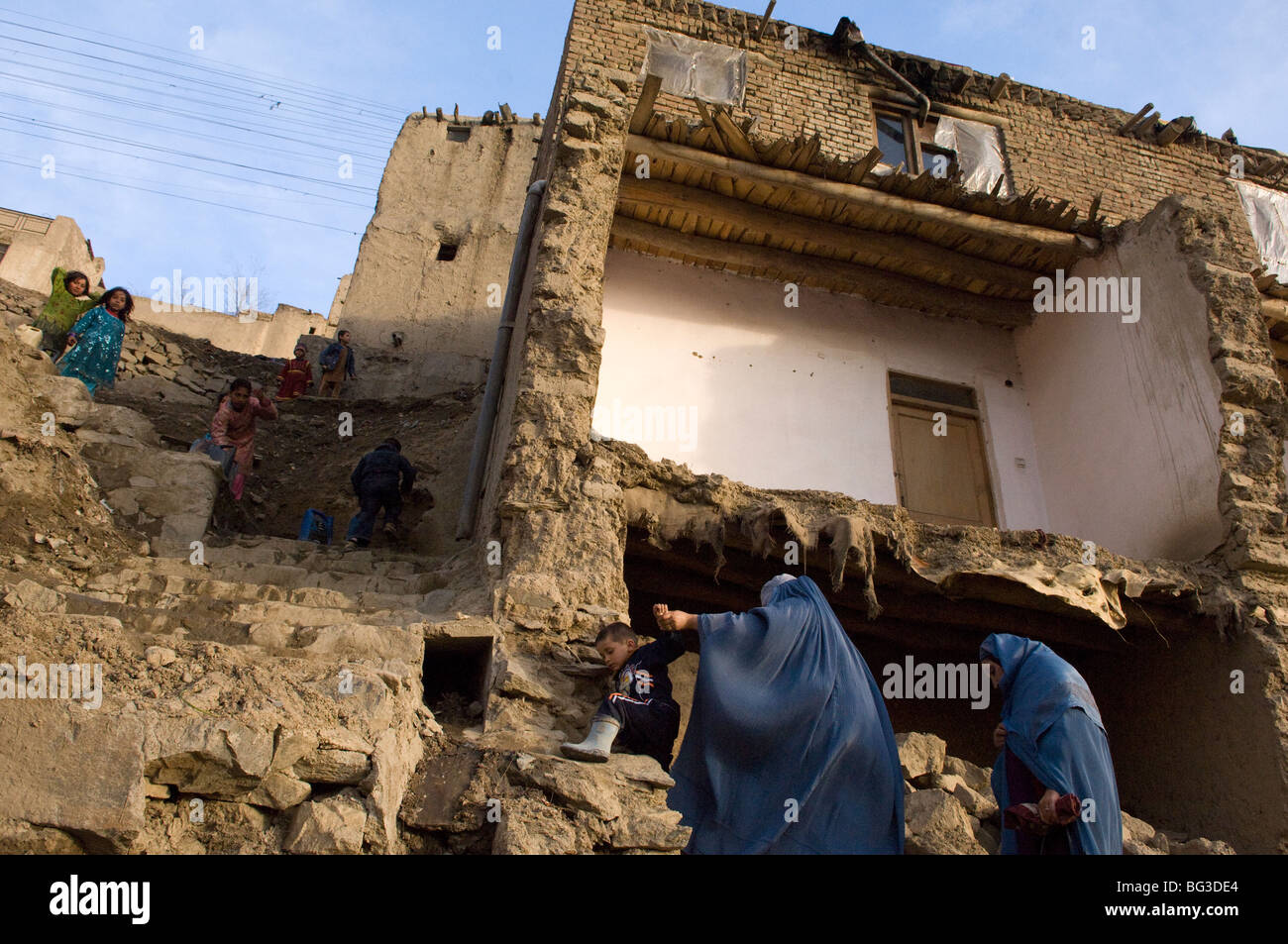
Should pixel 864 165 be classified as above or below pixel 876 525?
above

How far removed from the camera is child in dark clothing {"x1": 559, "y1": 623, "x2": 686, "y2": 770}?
3.92m

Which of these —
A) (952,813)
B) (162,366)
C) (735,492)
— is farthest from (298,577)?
(162,366)

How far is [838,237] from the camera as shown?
806 cm

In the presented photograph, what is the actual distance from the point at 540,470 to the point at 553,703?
1.57m

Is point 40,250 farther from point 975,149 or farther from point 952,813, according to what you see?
point 952,813

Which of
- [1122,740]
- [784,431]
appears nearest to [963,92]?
[784,431]

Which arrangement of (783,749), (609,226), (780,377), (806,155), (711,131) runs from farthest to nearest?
(780,377)
(806,155)
(711,131)
(609,226)
(783,749)

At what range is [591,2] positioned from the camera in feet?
31.4

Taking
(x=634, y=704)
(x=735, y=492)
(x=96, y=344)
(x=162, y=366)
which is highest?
(x=162, y=366)

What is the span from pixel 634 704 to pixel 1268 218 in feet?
36.2

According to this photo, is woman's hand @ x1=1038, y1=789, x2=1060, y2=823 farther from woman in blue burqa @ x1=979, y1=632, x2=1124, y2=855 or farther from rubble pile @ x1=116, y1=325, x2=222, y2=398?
rubble pile @ x1=116, y1=325, x2=222, y2=398

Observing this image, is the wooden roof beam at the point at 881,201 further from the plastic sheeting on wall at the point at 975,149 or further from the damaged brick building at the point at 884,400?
the plastic sheeting on wall at the point at 975,149

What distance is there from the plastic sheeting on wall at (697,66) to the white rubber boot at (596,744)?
24.5 ft
